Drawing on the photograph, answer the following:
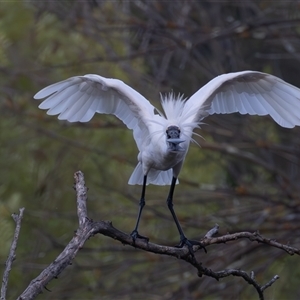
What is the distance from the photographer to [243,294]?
5441mm

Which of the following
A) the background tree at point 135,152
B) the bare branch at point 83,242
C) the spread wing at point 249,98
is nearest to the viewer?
the bare branch at point 83,242

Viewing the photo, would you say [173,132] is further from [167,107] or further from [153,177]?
[153,177]

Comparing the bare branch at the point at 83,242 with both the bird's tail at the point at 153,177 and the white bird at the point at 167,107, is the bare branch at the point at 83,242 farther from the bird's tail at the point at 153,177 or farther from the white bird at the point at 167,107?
the bird's tail at the point at 153,177

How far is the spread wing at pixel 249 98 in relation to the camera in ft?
11.9

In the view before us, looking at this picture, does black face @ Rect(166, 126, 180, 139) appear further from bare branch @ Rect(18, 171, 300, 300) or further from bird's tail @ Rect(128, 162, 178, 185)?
bird's tail @ Rect(128, 162, 178, 185)

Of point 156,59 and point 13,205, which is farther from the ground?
point 156,59

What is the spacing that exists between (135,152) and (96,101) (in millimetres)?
3077

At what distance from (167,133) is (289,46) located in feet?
8.42

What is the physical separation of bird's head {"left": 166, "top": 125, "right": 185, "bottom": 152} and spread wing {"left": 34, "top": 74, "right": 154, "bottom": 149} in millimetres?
275

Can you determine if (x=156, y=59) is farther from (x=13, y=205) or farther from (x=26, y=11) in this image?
(x=13, y=205)

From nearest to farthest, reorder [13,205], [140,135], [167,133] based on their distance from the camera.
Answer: [167,133]
[140,135]
[13,205]

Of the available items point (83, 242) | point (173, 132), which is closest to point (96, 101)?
point (173, 132)

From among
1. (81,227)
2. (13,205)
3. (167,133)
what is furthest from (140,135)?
(13,205)

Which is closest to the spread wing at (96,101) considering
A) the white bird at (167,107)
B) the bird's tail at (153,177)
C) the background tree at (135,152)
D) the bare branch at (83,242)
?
the white bird at (167,107)
